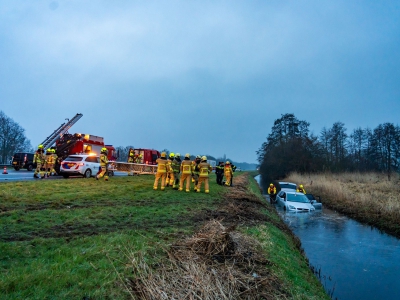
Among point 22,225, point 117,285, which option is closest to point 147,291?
point 117,285

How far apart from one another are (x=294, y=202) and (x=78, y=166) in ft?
44.5

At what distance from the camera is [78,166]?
60.6ft

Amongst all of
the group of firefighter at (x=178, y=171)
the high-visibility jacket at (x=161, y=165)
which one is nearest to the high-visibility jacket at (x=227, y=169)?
the group of firefighter at (x=178, y=171)

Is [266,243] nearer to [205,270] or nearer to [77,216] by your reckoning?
[205,270]

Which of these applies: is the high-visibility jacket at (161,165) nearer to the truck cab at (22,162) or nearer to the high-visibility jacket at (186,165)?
the high-visibility jacket at (186,165)

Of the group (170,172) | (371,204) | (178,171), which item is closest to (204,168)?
(178,171)

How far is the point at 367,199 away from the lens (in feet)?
64.4

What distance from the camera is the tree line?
48094 millimetres

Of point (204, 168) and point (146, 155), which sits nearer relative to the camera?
point (204, 168)

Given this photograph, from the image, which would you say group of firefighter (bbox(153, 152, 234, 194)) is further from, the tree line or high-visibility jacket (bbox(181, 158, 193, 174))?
the tree line

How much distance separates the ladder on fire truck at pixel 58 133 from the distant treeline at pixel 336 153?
124 ft

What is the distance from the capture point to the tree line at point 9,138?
4809 cm

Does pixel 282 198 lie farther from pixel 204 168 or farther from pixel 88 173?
pixel 88 173

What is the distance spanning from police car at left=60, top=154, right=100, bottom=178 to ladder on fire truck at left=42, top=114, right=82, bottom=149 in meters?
4.71
